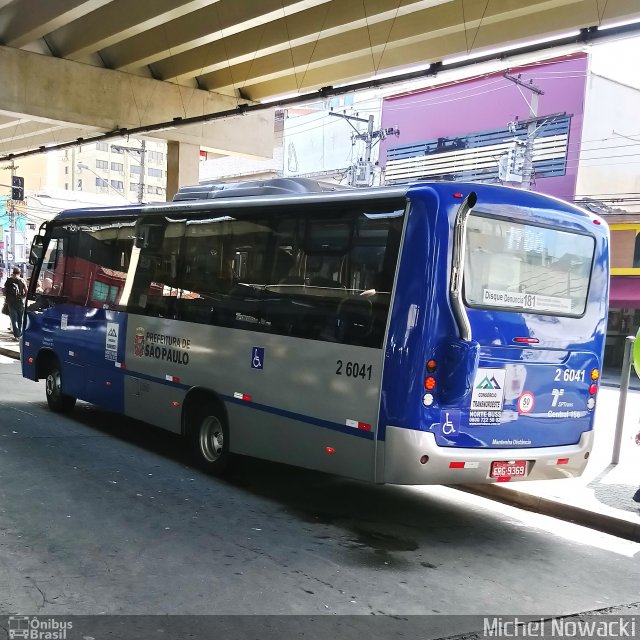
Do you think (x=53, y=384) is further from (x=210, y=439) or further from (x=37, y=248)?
(x=210, y=439)

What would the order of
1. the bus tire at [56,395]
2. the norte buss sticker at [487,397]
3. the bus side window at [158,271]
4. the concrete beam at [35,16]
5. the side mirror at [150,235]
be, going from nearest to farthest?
the norte buss sticker at [487,397], the bus side window at [158,271], the side mirror at [150,235], the bus tire at [56,395], the concrete beam at [35,16]

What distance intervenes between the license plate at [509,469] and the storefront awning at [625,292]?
18570 mm

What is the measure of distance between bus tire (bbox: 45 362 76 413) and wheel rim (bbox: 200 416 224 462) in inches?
142

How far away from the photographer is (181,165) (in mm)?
18578

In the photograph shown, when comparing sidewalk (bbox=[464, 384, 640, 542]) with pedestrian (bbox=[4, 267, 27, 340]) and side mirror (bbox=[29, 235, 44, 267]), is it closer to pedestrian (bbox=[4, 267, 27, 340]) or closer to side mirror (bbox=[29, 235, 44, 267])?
side mirror (bbox=[29, 235, 44, 267])

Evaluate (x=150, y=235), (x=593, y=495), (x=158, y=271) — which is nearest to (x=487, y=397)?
(x=593, y=495)

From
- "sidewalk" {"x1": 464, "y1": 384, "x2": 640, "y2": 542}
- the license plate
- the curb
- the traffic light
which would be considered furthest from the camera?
the traffic light

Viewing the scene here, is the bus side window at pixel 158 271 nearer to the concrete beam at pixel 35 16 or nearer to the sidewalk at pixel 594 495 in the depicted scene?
the sidewalk at pixel 594 495

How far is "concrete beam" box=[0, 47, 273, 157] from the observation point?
15.2m

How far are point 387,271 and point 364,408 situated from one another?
3.93ft

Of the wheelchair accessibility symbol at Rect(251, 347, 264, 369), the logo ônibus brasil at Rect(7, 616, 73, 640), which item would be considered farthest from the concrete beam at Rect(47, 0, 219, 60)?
the logo ônibus brasil at Rect(7, 616, 73, 640)

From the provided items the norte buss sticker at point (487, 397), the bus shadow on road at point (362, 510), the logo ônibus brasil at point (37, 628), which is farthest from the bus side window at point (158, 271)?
the logo ônibus brasil at point (37, 628)

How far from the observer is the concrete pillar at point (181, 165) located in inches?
732

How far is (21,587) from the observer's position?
4.52 metres
